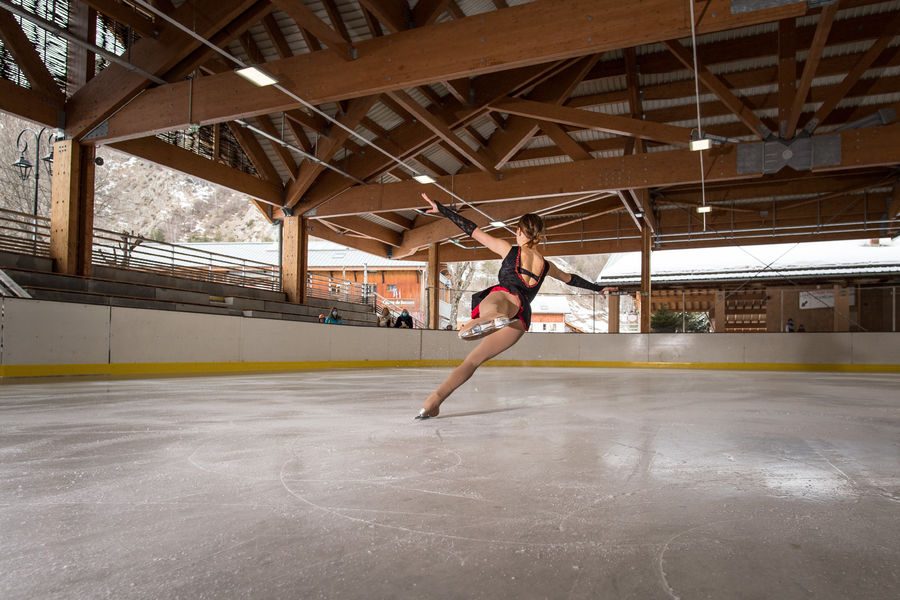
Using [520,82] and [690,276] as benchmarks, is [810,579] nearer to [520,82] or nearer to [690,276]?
[520,82]

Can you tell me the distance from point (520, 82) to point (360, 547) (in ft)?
37.7

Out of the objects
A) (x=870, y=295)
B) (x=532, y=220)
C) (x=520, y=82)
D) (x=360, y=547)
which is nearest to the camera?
(x=360, y=547)

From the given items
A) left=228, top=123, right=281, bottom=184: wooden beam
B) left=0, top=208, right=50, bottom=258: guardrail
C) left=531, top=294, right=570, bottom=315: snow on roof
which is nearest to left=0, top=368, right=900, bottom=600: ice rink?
left=0, top=208, right=50, bottom=258: guardrail

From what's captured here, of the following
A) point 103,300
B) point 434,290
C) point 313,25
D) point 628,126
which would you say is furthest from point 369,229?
point 313,25

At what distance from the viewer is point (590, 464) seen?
224 cm

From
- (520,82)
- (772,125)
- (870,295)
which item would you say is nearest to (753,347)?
(870,295)

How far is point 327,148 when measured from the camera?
42.0 ft

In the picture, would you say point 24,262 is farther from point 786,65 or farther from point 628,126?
point 786,65

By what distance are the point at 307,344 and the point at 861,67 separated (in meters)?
11.8

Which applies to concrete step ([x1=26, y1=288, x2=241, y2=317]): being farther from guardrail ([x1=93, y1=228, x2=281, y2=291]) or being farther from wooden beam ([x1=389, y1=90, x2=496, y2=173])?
wooden beam ([x1=389, y1=90, x2=496, y2=173])

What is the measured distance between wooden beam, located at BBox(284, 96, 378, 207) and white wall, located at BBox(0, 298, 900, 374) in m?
4.00

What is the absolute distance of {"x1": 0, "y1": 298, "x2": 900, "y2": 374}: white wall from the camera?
26.1ft

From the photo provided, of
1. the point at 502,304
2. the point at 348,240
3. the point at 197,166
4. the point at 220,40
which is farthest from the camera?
the point at 348,240

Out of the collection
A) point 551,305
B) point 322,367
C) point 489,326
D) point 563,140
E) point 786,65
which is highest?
point 786,65
